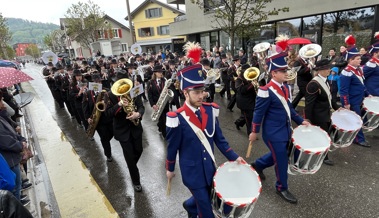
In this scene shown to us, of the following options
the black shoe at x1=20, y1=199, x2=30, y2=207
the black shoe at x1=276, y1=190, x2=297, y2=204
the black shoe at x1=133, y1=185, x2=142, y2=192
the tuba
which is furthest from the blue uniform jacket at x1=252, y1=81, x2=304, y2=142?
the black shoe at x1=20, y1=199, x2=30, y2=207

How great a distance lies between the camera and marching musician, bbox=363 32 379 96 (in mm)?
5453

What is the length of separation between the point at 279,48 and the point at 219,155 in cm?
438

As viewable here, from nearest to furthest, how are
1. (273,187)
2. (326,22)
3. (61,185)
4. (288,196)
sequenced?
(288,196)
(273,187)
(61,185)
(326,22)

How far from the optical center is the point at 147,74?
1051cm

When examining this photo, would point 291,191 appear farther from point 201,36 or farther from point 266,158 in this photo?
point 201,36

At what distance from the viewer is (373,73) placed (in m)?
5.55

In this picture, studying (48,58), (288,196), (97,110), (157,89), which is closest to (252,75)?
A: (157,89)

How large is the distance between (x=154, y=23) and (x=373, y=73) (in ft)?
132

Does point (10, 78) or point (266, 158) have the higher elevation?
point (10, 78)

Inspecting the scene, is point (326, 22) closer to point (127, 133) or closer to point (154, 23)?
point (127, 133)

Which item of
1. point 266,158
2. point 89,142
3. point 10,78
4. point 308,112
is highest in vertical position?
point 10,78

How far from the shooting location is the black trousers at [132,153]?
4.30 meters

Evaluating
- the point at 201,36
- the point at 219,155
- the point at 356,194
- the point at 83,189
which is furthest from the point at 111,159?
the point at 201,36

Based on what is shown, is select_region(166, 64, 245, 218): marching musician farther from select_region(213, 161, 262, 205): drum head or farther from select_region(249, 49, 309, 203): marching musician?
select_region(249, 49, 309, 203): marching musician
